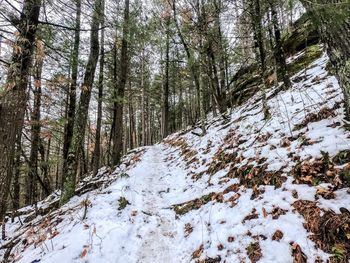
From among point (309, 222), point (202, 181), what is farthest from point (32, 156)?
point (309, 222)

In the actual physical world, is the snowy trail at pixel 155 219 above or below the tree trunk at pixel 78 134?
below

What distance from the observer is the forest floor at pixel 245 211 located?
3.03 metres

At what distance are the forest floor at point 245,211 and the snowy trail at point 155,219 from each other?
20 mm

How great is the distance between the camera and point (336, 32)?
10.2 feet

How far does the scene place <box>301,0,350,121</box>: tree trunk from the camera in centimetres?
265

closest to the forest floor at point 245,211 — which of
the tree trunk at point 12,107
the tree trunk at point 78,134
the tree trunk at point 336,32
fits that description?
the tree trunk at point 336,32

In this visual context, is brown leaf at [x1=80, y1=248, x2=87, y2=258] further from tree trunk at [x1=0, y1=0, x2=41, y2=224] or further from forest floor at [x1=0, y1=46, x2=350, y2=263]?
tree trunk at [x1=0, y1=0, x2=41, y2=224]

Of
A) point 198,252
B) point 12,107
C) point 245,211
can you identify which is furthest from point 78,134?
point 245,211

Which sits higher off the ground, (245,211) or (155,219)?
(245,211)

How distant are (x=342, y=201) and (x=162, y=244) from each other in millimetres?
2710

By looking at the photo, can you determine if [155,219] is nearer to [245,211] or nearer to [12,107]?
[245,211]

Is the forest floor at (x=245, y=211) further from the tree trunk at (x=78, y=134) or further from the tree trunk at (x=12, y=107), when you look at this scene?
the tree trunk at (x=78, y=134)

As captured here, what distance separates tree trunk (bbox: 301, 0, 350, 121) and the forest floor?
2.86 ft

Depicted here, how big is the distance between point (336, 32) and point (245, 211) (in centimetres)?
272
